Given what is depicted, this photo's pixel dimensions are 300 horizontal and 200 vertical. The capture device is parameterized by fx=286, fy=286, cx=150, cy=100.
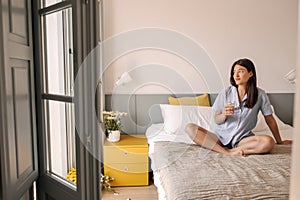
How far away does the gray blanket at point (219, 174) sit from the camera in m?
1.71

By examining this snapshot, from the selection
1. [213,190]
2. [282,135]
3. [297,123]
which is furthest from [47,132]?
[282,135]

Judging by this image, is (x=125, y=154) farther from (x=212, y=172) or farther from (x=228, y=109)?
(x=212, y=172)

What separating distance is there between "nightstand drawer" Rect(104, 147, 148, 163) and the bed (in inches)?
4.8

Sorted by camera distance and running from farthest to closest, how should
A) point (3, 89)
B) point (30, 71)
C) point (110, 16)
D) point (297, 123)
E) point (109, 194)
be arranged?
point (110, 16), point (109, 194), point (30, 71), point (3, 89), point (297, 123)

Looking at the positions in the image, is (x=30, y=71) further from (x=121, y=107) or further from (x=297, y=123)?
(x=121, y=107)

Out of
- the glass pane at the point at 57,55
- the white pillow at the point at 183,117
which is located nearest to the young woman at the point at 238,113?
the white pillow at the point at 183,117

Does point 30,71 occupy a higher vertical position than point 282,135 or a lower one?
higher

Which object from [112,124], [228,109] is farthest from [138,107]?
[228,109]

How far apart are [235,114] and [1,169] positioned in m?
2.09

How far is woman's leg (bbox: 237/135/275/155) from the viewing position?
2.48 meters

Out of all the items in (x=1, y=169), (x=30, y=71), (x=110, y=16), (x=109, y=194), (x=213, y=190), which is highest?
(x=110, y=16)

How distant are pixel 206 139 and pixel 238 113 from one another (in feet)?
1.27

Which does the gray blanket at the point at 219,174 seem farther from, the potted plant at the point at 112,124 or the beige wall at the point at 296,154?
the beige wall at the point at 296,154

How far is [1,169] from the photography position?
1160 millimetres
